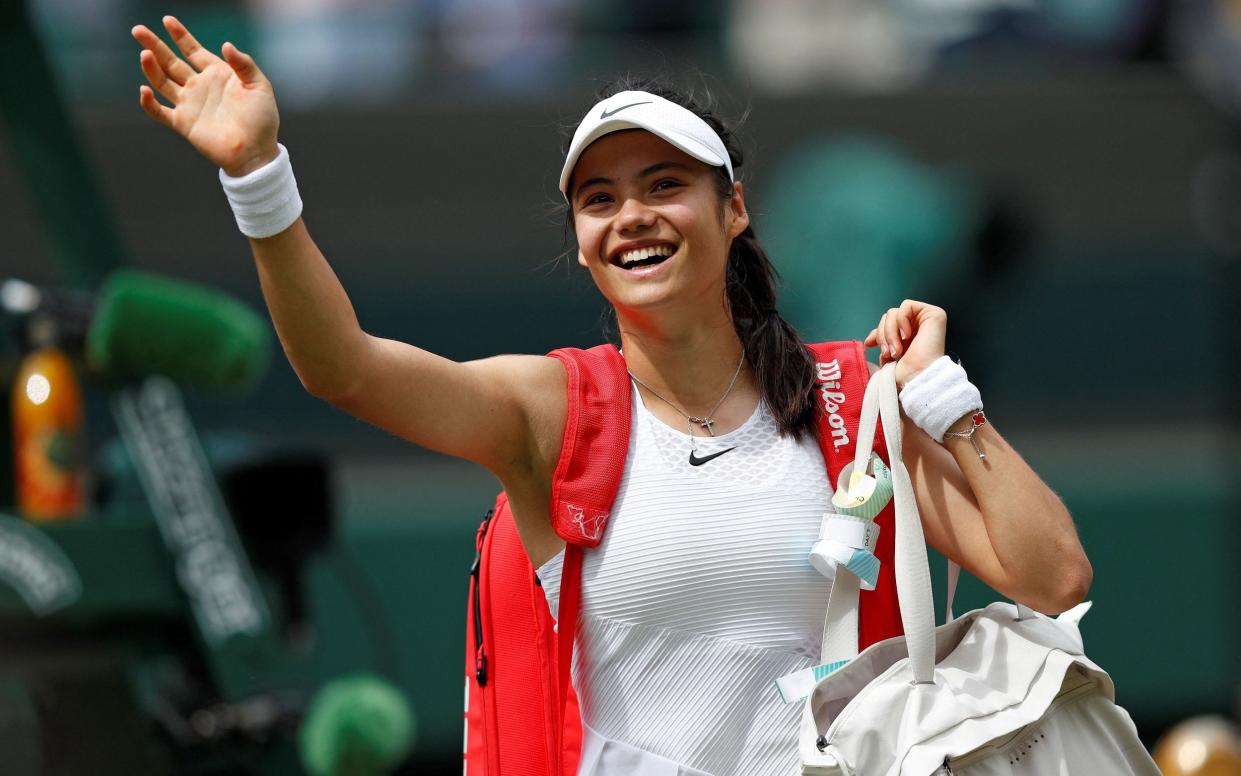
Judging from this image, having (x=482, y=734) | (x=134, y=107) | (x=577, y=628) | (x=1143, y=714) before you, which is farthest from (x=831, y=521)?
(x=134, y=107)

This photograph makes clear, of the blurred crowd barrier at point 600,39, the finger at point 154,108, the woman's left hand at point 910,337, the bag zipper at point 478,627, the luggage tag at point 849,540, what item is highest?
the blurred crowd barrier at point 600,39

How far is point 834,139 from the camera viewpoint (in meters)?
7.89

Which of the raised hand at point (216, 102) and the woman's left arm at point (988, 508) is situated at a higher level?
the raised hand at point (216, 102)

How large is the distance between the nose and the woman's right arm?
0.89 feet

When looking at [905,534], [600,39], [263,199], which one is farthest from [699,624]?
[600,39]

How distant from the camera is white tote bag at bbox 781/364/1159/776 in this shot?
205cm

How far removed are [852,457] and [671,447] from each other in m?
0.24

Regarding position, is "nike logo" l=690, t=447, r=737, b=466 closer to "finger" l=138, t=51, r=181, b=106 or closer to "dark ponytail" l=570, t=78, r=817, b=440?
"dark ponytail" l=570, t=78, r=817, b=440

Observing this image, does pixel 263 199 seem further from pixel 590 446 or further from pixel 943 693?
pixel 943 693

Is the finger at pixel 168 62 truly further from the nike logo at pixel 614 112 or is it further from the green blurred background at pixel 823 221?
the green blurred background at pixel 823 221

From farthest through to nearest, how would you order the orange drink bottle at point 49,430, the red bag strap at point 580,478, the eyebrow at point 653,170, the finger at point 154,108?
the orange drink bottle at point 49,430 < the eyebrow at point 653,170 < the red bag strap at point 580,478 < the finger at point 154,108

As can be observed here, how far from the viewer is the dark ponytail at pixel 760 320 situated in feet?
7.69

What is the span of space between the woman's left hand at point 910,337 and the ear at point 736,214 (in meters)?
0.27

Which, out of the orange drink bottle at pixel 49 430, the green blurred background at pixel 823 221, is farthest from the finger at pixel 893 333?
the green blurred background at pixel 823 221
